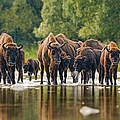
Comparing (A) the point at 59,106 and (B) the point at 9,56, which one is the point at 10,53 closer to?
(B) the point at 9,56

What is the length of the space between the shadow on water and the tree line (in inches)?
1398

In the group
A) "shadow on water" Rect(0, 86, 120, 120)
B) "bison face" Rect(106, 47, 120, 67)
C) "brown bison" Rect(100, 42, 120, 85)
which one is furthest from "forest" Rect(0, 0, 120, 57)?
"shadow on water" Rect(0, 86, 120, 120)

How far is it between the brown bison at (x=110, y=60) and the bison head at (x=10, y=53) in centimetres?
386

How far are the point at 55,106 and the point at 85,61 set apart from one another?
13308mm

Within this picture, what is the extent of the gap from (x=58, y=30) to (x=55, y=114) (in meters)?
54.3

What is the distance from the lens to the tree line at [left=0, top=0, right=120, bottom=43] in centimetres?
5447

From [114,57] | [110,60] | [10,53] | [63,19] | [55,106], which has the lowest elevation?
[55,106]

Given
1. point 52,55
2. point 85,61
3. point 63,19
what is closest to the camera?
point 52,55

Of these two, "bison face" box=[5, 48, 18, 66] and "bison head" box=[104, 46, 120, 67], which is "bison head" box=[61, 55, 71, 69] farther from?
"bison face" box=[5, 48, 18, 66]

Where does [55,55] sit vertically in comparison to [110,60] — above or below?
above

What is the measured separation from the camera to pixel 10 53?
2739cm

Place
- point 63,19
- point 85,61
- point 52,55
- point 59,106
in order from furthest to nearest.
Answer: point 63,19, point 85,61, point 52,55, point 59,106

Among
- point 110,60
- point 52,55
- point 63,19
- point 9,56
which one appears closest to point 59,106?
point 52,55

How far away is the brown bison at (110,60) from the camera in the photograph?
27156 millimetres
